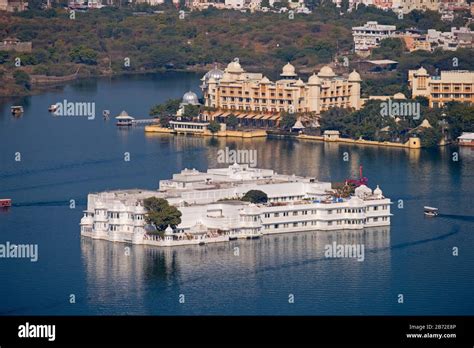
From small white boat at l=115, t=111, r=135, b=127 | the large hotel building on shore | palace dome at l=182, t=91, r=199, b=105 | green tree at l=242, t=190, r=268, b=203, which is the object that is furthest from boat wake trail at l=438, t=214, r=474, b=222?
palace dome at l=182, t=91, r=199, b=105

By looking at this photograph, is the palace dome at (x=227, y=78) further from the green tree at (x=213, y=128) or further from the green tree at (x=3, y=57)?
the green tree at (x=3, y=57)

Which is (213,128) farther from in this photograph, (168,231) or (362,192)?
(168,231)

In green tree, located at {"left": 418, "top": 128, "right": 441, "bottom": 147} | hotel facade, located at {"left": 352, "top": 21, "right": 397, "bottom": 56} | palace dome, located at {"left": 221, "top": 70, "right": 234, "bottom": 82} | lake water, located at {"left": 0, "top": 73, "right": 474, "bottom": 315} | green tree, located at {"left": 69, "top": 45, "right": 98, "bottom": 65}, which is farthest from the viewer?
hotel facade, located at {"left": 352, "top": 21, "right": 397, "bottom": 56}

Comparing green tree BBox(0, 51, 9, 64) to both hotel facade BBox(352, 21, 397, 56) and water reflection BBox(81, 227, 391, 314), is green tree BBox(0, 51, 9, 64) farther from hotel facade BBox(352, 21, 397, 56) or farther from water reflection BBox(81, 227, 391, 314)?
water reflection BBox(81, 227, 391, 314)

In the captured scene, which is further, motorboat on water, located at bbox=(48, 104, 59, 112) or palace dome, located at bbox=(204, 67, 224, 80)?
palace dome, located at bbox=(204, 67, 224, 80)

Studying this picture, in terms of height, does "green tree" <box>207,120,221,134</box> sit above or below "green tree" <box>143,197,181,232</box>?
above

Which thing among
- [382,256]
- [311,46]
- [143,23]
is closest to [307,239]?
[382,256]
